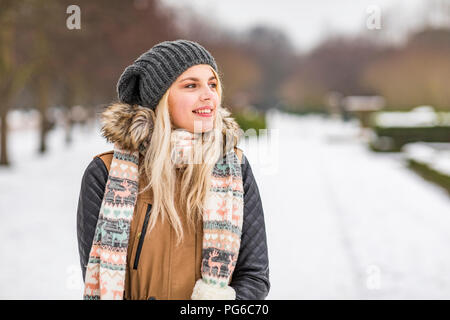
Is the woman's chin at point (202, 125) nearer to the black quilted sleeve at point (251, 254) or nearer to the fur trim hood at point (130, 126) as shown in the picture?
the fur trim hood at point (130, 126)

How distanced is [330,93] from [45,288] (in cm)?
5629

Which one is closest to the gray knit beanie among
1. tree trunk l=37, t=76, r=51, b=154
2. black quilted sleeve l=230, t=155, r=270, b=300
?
black quilted sleeve l=230, t=155, r=270, b=300

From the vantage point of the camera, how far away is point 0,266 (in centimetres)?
575

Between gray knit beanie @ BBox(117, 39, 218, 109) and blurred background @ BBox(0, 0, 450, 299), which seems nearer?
gray knit beanie @ BBox(117, 39, 218, 109)

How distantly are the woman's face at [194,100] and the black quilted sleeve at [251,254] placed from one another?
0.81 ft

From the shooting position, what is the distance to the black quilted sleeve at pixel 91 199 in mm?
1861

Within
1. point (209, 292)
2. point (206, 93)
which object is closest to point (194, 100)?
point (206, 93)

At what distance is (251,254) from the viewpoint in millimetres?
1924

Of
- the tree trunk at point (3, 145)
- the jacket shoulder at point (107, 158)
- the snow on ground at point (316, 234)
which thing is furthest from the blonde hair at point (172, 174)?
the tree trunk at point (3, 145)

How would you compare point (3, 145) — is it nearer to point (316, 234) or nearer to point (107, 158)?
point (316, 234)

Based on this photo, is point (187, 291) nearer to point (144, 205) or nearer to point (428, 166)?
point (144, 205)

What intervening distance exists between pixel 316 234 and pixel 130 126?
555cm

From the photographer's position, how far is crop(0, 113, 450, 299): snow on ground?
199 inches

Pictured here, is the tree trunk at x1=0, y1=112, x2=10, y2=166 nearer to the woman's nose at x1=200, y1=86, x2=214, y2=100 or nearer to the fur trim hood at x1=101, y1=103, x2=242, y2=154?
the fur trim hood at x1=101, y1=103, x2=242, y2=154
